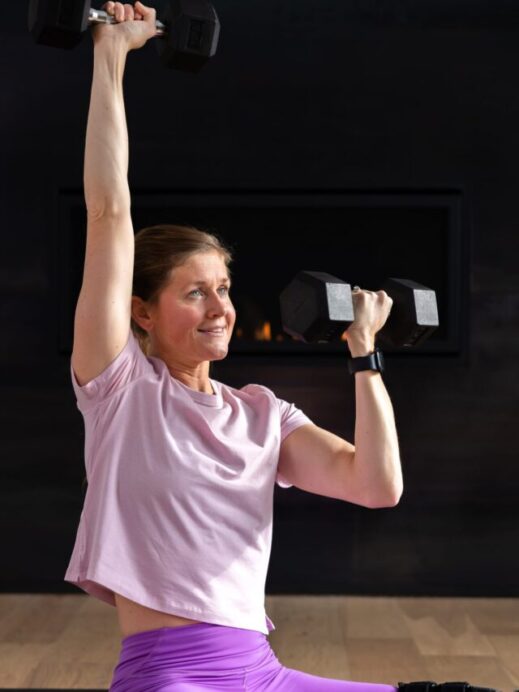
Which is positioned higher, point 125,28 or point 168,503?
point 125,28

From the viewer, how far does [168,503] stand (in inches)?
45.5

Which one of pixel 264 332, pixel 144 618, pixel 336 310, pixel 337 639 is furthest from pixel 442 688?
pixel 264 332

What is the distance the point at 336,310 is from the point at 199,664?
428 mm

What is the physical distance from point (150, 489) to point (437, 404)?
87.0 inches

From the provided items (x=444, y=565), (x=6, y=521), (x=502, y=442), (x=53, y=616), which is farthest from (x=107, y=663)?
(x=502, y=442)

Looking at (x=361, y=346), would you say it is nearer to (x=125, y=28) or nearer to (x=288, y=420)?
(x=288, y=420)

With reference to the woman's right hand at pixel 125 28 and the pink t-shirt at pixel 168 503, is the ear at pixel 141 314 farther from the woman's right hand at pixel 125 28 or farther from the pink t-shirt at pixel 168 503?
the woman's right hand at pixel 125 28

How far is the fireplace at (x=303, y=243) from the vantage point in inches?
127

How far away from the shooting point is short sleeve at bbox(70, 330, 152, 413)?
1188mm

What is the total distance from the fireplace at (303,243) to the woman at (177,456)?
76.0 inches

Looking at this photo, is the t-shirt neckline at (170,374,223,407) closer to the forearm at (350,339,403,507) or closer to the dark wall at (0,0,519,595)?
the forearm at (350,339,403,507)

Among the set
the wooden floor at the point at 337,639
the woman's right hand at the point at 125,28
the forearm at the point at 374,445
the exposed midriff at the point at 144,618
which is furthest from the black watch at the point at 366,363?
the wooden floor at the point at 337,639

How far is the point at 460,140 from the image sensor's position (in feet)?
10.7

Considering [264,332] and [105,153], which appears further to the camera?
[264,332]
